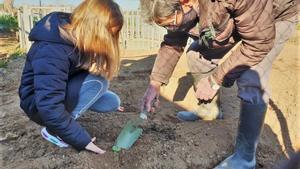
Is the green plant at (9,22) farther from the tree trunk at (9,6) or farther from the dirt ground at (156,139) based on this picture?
the dirt ground at (156,139)

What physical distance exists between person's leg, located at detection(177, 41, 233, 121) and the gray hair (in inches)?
33.9

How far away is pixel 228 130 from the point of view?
2.61 meters

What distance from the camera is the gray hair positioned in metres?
1.76

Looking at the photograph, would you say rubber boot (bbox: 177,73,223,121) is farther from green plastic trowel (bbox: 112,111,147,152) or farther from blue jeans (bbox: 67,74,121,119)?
blue jeans (bbox: 67,74,121,119)

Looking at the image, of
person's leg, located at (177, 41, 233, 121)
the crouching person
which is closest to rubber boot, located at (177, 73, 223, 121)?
person's leg, located at (177, 41, 233, 121)

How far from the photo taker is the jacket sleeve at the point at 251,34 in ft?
5.85

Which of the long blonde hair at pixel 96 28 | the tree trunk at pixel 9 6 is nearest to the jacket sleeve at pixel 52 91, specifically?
the long blonde hair at pixel 96 28

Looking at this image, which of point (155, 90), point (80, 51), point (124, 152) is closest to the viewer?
point (80, 51)

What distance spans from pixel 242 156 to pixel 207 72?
749 mm

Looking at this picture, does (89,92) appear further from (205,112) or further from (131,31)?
(131,31)

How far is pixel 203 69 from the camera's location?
270 centimetres

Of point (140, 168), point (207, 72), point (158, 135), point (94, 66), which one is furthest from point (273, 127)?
point (94, 66)

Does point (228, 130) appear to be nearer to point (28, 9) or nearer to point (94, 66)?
point (94, 66)

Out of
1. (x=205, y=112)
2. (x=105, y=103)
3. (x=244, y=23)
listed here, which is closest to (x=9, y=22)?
(x=105, y=103)
